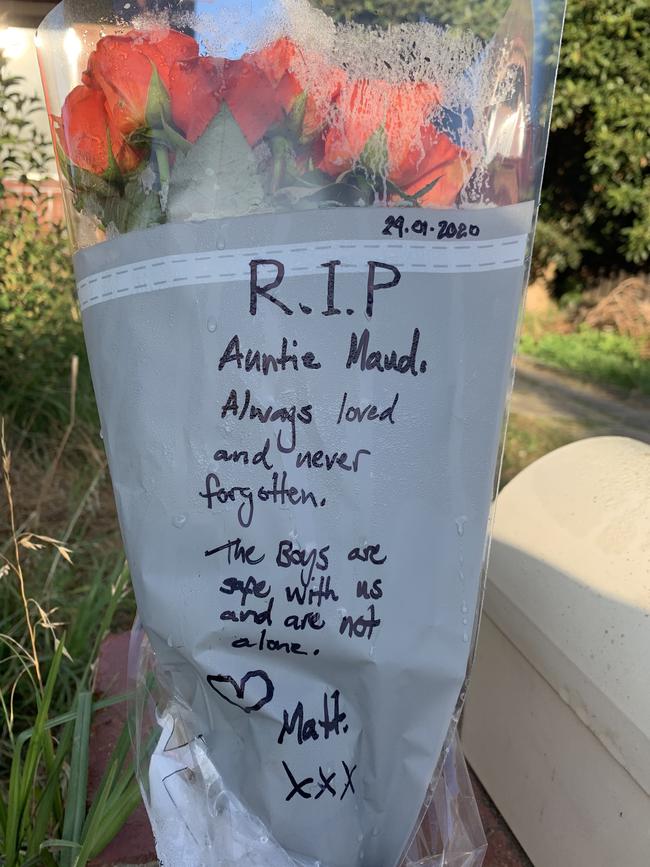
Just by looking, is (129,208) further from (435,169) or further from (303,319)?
(435,169)

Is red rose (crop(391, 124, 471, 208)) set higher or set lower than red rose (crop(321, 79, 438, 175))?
lower

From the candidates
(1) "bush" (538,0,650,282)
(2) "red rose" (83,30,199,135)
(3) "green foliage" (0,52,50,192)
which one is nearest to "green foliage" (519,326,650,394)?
(1) "bush" (538,0,650,282)

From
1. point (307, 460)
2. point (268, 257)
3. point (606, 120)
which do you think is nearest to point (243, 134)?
point (268, 257)

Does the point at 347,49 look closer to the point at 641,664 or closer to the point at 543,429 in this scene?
the point at 641,664

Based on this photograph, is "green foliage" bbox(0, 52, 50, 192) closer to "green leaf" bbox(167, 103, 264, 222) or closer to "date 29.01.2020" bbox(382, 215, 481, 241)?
"green leaf" bbox(167, 103, 264, 222)

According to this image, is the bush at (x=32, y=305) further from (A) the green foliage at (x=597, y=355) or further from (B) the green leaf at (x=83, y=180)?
(A) the green foliage at (x=597, y=355)

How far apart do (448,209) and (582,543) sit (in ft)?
2.48

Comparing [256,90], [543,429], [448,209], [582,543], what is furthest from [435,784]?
[543,429]

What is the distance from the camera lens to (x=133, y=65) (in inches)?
36.5

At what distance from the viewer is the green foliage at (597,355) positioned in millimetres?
6184

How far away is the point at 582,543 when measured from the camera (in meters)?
1.47

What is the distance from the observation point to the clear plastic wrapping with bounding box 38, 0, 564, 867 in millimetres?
943

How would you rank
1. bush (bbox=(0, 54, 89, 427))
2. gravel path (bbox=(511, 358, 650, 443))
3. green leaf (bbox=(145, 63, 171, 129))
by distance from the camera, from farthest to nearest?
gravel path (bbox=(511, 358, 650, 443)) < bush (bbox=(0, 54, 89, 427)) < green leaf (bbox=(145, 63, 171, 129))

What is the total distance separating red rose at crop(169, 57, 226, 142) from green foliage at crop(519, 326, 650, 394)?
5.48 metres
